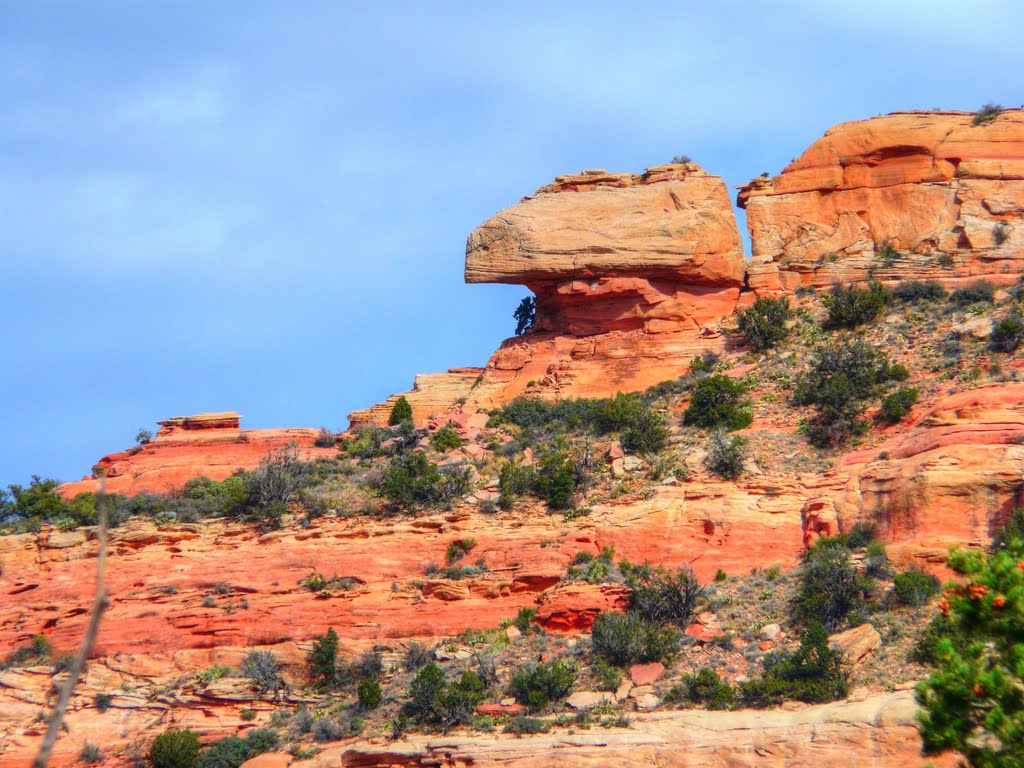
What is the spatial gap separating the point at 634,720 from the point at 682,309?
1922 cm

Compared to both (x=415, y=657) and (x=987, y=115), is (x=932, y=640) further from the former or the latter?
(x=987, y=115)

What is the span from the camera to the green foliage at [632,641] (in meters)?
26.2

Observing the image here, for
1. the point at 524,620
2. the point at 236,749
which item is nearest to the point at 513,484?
the point at 524,620

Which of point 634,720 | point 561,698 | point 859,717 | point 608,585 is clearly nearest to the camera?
point 859,717

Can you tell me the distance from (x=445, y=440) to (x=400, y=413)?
13.7ft

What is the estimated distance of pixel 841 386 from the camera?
33500 mm

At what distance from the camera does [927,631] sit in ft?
78.4

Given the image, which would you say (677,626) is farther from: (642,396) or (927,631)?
(642,396)

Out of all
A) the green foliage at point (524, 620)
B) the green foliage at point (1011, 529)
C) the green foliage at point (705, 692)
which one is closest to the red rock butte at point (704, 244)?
the green foliage at point (524, 620)

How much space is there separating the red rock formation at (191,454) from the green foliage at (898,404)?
1613 cm

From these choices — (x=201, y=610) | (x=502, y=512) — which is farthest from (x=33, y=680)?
(x=502, y=512)

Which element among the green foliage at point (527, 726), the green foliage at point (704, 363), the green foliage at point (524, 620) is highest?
the green foliage at point (704, 363)

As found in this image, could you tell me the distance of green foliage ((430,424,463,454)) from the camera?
119ft

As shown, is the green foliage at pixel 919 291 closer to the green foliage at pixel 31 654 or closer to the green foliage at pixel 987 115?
the green foliage at pixel 987 115
